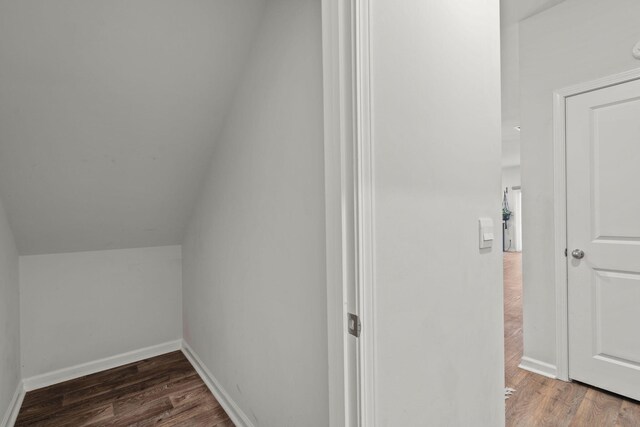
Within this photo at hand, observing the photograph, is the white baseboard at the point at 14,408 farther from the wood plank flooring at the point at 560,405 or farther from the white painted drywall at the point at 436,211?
the wood plank flooring at the point at 560,405

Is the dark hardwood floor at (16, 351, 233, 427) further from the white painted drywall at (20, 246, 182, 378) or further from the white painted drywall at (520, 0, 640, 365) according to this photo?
the white painted drywall at (520, 0, 640, 365)

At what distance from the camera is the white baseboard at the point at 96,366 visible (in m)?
2.18

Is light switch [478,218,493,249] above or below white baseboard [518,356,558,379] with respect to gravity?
above

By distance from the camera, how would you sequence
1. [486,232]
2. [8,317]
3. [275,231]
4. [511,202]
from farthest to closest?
[511,202], [8,317], [275,231], [486,232]

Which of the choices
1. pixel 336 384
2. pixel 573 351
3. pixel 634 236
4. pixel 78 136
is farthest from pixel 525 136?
pixel 78 136

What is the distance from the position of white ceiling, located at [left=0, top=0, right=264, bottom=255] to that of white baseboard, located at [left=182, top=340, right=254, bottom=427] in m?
1.16

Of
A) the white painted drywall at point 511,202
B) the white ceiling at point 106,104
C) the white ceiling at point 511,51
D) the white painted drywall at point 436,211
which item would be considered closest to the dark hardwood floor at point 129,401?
the white ceiling at point 106,104

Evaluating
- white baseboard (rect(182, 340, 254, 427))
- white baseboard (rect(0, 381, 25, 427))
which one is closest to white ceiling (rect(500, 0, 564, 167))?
white baseboard (rect(182, 340, 254, 427))

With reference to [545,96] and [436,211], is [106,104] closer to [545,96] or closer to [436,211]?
[436,211]

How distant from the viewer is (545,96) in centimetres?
230

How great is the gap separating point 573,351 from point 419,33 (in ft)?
7.86

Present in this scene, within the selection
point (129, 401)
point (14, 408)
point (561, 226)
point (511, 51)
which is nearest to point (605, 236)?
point (561, 226)

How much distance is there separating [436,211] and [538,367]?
7.02ft

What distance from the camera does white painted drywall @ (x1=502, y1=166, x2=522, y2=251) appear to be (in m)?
8.98
